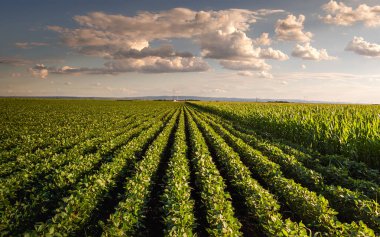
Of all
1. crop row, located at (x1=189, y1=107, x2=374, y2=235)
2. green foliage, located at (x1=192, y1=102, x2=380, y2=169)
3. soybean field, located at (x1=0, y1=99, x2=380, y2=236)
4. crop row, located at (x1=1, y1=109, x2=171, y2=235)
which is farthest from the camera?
green foliage, located at (x1=192, y1=102, x2=380, y2=169)

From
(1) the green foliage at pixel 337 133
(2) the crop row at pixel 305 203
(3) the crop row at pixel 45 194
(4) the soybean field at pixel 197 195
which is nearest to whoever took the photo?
(2) the crop row at pixel 305 203

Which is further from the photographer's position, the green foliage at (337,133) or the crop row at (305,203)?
the green foliage at (337,133)

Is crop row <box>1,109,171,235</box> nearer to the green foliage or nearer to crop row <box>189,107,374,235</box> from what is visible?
crop row <box>189,107,374,235</box>

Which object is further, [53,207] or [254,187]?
[254,187]

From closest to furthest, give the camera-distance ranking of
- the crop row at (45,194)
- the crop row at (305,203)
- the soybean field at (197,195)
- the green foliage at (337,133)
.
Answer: the crop row at (305,203)
the soybean field at (197,195)
the crop row at (45,194)
the green foliage at (337,133)

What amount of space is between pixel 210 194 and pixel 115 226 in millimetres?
2608

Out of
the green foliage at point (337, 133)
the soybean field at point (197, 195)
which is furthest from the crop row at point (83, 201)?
the green foliage at point (337, 133)

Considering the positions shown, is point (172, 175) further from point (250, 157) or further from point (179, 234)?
point (250, 157)

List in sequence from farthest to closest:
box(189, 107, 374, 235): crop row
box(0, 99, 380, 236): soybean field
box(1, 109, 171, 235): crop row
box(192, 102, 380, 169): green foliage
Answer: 1. box(192, 102, 380, 169): green foliage
2. box(1, 109, 171, 235): crop row
3. box(0, 99, 380, 236): soybean field
4. box(189, 107, 374, 235): crop row

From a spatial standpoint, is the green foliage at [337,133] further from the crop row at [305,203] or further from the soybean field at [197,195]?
the crop row at [305,203]

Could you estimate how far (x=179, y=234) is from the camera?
498 cm

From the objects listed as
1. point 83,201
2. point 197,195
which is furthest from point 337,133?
point 83,201

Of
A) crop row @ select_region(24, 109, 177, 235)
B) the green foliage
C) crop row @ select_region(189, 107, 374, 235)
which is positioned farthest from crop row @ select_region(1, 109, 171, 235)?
the green foliage

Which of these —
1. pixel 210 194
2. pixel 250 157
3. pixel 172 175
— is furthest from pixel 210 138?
pixel 210 194
